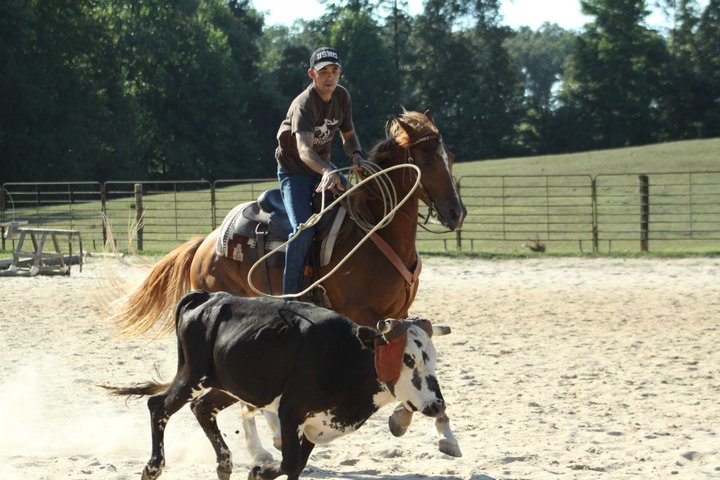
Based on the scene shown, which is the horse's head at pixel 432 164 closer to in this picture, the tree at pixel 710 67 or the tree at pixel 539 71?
the tree at pixel 710 67

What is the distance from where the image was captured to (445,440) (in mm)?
5543

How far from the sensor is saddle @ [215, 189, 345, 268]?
267 inches

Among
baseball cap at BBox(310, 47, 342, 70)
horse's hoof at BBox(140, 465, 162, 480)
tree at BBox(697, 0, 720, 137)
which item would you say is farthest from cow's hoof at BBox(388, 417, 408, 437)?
tree at BBox(697, 0, 720, 137)

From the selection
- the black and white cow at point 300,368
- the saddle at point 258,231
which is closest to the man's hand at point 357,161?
the saddle at point 258,231

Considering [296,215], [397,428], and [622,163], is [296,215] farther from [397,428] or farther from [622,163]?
[622,163]

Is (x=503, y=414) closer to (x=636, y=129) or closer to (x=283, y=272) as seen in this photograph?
(x=283, y=272)

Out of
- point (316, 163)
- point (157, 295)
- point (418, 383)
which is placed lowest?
point (418, 383)

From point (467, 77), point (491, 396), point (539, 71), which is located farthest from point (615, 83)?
point (539, 71)

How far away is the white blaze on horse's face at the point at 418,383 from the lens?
459 centimetres

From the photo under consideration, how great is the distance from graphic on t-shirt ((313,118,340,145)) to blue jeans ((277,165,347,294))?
22 centimetres

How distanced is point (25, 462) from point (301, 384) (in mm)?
2068

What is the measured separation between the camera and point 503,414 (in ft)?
23.2

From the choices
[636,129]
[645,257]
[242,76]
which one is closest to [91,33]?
[242,76]

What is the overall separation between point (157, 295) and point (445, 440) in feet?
9.20
